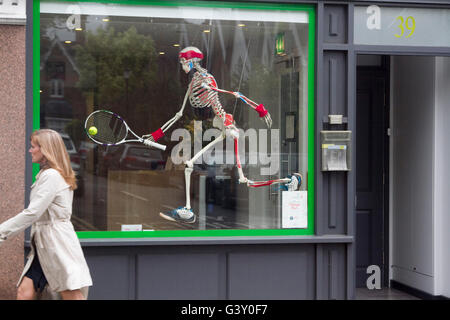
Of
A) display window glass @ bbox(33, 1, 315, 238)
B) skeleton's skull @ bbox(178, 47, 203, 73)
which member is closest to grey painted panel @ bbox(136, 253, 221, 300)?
display window glass @ bbox(33, 1, 315, 238)

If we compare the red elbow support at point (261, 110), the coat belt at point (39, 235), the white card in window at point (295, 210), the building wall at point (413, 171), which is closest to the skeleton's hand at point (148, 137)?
the red elbow support at point (261, 110)

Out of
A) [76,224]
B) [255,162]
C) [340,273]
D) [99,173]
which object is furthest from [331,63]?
[76,224]

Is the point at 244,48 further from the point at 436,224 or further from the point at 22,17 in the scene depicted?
the point at 436,224

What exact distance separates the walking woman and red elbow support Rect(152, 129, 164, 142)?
1994mm

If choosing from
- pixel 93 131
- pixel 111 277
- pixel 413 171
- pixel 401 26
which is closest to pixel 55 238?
pixel 111 277

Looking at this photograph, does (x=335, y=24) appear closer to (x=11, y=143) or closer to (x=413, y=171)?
(x=413, y=171)

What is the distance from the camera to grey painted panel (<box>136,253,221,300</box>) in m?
7.45

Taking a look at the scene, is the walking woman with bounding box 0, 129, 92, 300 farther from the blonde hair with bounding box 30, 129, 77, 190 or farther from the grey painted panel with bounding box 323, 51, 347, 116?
the grey painted panel with bounding box 323, 51, 347, 116

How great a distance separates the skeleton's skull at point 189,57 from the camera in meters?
7.73

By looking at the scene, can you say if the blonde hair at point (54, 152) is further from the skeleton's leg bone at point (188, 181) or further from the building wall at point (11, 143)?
the skeleton's leg bone at point (188, 181)

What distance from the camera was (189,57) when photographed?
775 cm

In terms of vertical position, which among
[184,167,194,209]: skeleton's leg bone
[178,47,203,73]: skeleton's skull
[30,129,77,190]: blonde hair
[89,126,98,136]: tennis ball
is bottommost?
[184,167,194,209]: skeleton's leg bone

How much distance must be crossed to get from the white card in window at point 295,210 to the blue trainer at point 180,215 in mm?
1027
